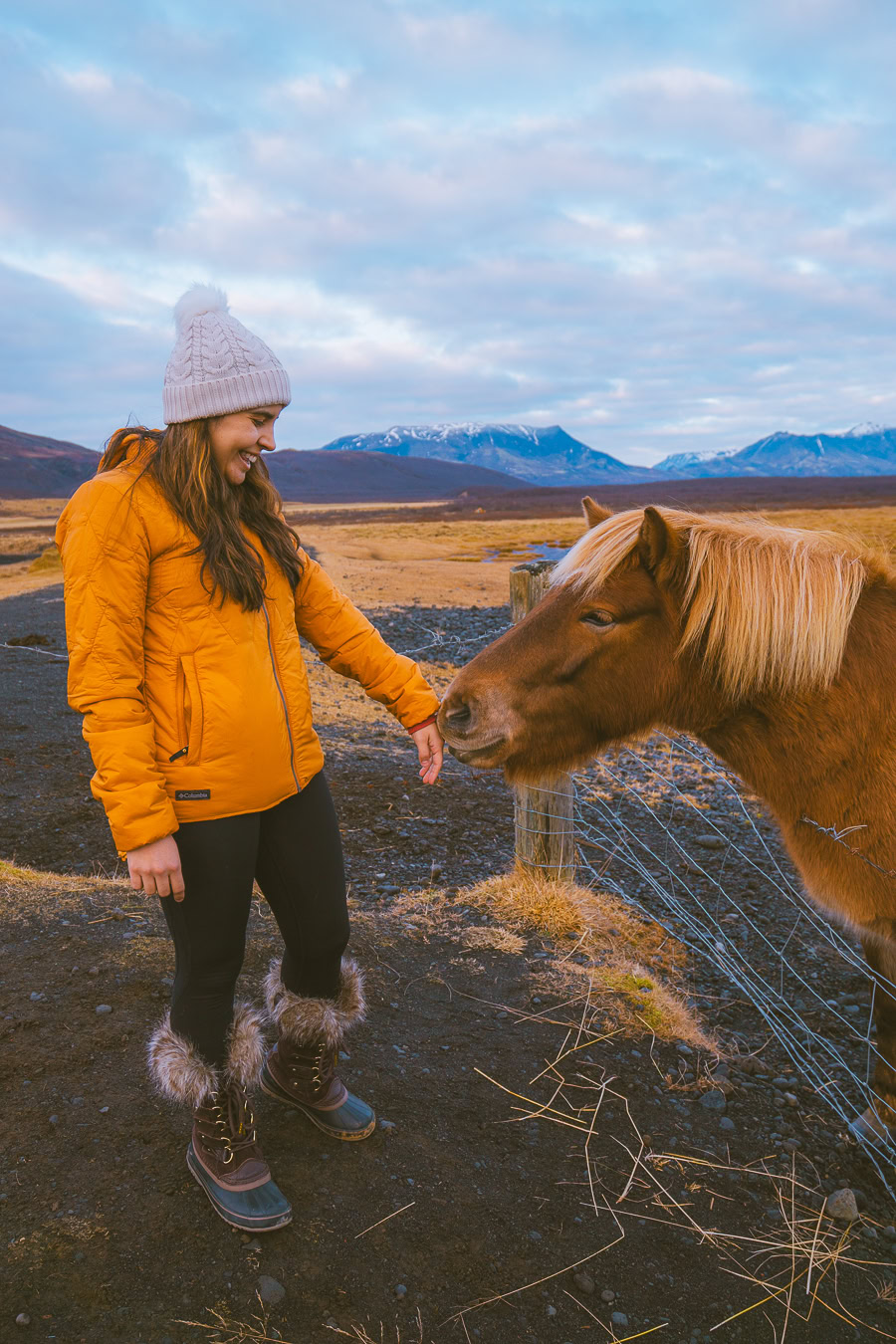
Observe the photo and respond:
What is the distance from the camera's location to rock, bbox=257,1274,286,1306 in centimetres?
220

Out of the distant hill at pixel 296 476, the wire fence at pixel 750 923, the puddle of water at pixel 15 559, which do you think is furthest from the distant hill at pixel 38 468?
the wire fence at pixel 750 923

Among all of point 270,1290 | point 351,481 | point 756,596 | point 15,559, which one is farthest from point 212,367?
point 351,481

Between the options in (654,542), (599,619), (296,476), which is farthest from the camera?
(296,476)

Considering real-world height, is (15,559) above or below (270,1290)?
above

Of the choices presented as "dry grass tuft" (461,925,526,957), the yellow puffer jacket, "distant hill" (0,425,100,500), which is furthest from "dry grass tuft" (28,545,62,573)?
"distant hill" (0,425,100,500)

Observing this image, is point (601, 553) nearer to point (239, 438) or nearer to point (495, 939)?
point (239, 438)

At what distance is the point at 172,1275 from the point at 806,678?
2589 mm

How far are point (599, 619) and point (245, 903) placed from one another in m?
1.43

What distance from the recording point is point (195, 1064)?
2.42 m

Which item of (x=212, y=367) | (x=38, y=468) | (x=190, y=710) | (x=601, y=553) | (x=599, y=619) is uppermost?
(x=38, y=468)

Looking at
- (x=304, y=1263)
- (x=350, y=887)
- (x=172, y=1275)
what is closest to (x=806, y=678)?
(x=304, y=1263)

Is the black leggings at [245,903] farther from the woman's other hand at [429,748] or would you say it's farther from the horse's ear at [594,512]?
the horse's ear at [594,512]

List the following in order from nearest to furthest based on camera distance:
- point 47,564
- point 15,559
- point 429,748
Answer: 1. point 429,748
2. point 47,564
3. point 15,559

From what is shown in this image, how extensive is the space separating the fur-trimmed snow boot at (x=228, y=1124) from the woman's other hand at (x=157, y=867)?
649mm
